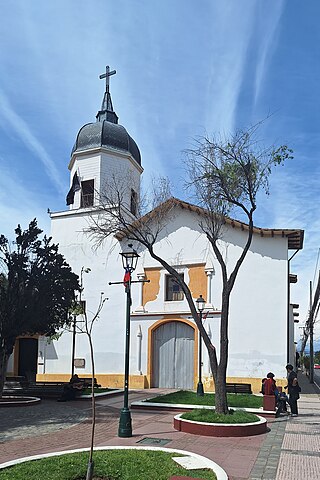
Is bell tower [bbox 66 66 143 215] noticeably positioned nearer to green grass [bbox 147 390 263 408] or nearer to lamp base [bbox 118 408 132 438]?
green grass [bbox 147 390 263 408]

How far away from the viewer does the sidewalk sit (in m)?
8.97

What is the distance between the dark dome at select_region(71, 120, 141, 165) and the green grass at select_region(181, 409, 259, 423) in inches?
658

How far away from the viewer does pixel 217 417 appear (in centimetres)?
1223

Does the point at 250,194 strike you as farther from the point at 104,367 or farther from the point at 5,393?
the point at 104,367

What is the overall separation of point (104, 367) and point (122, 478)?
17507 mm

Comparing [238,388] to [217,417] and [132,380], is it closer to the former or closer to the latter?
[132,380]

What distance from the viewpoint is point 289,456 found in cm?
972

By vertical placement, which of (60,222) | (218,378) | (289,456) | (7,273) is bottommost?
(289,456)

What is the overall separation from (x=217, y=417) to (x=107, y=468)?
5.09 metres

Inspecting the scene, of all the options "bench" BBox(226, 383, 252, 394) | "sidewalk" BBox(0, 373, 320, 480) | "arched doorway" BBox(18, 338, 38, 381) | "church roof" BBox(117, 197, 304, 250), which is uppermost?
"church roof" BBox(117, 197, 304, 250)

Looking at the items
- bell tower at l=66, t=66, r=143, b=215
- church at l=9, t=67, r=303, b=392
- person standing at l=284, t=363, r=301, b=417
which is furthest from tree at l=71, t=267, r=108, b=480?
person standing at l=284, t=363, r=301, b=417

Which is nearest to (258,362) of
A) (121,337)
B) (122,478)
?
(121,337)

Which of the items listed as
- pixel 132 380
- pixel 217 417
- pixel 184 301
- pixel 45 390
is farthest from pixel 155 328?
pixel 217 417

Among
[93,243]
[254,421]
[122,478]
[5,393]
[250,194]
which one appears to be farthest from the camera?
[93,243]
